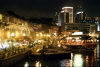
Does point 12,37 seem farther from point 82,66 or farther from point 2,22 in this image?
point 82,66

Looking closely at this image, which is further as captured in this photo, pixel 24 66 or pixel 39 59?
pixel 39 59

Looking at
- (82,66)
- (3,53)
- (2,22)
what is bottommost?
(82,66)

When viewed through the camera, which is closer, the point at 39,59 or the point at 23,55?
the point at 23,55

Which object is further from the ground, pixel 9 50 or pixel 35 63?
pixel 9 50

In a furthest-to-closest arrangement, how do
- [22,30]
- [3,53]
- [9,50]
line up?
[22,30] → [9,50] → [3,53]

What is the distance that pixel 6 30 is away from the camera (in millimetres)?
57531

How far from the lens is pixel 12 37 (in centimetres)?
5847

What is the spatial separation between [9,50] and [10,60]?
8.06 ft

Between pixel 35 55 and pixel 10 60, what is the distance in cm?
1158

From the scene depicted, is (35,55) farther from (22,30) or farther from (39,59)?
(22,30)

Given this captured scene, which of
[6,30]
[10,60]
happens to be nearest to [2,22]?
[6,30]

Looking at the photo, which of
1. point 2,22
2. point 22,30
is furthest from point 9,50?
point 22,30

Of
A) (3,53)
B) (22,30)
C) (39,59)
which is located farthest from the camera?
(22,30)

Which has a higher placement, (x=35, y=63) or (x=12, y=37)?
(x=12, y=37)
